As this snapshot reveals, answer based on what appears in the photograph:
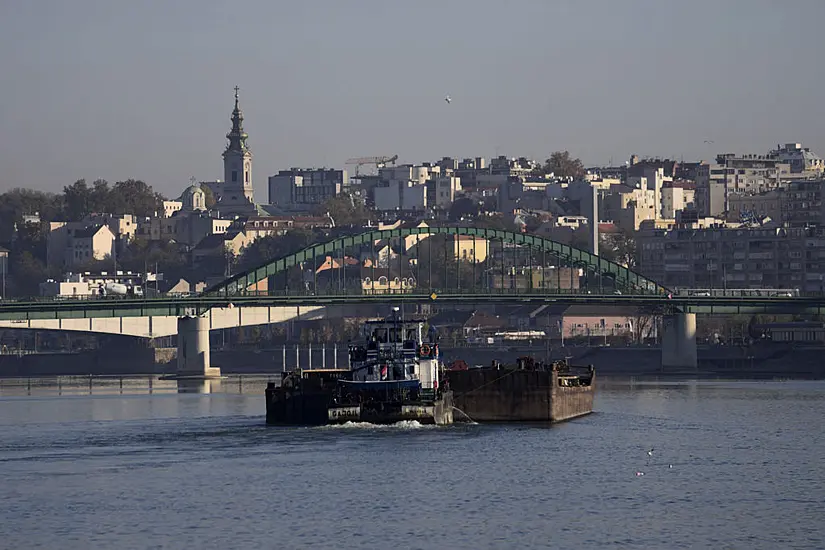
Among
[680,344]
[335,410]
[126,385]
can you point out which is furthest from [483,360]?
[335,410]

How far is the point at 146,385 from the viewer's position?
150 metres

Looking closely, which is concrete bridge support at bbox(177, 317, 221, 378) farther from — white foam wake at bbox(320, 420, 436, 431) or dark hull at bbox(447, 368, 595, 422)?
white foam wake at bbox(320, 420, 436, 431)

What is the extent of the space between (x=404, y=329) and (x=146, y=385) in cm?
6161

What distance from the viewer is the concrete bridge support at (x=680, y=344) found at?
163 m

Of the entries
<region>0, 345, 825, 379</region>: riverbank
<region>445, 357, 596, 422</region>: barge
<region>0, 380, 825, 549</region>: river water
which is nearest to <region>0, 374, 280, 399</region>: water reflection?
<region>0, 345, 825, 379</region>: riverbank

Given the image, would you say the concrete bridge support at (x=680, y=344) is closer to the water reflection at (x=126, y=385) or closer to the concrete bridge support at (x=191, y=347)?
the water reflection at (x=126, y=385)

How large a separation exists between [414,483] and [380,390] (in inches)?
796

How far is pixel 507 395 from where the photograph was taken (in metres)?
97.0

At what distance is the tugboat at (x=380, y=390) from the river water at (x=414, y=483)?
1.15 meters

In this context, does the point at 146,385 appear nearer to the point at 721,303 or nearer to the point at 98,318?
the point at 98,318

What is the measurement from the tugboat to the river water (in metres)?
1.15

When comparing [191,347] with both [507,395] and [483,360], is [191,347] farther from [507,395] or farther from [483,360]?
[507,395]

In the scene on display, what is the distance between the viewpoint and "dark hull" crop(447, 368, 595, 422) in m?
96.3

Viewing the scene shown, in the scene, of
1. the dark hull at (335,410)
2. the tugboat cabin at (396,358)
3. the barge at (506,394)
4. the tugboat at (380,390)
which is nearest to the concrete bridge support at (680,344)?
the barge at (506,394)
